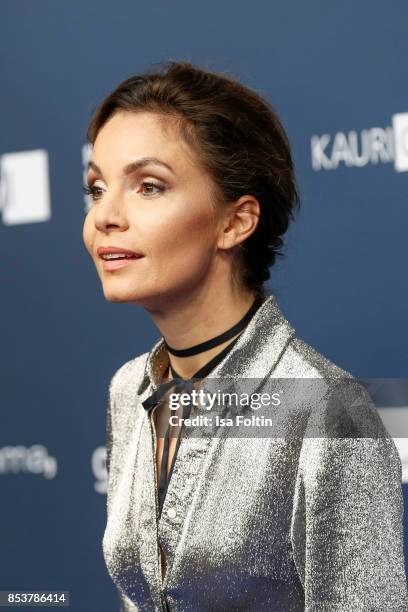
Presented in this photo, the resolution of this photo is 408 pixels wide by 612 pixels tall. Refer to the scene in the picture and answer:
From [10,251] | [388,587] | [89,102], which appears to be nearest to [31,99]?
[89,102]

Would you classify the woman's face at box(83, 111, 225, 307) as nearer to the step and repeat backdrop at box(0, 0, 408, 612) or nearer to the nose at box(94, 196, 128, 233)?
the nose at box(94, 196, 128, 233)

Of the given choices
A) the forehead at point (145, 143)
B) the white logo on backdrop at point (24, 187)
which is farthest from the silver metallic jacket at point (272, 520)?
the white logo on backdrop at point (24, 187)

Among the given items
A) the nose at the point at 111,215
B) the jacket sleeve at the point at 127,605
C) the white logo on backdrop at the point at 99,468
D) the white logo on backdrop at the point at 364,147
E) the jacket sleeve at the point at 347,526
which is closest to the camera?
the jacket sleeve at the point at 347,526

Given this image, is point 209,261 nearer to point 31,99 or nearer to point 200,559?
point 200,559

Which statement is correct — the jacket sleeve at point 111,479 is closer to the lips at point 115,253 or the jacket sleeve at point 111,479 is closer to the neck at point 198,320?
the neck at point 198,320

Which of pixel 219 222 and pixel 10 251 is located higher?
pixel 219 222

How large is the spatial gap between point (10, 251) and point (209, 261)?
95 centimetres

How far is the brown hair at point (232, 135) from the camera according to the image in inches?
48.7

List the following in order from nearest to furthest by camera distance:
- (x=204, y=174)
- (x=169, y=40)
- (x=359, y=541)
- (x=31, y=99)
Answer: (x=359, y=541), (x=204, y=174), (x=169, y=40), (x=31, y=99)

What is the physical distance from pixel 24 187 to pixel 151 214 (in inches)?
36.0

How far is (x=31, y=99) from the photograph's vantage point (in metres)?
2.08

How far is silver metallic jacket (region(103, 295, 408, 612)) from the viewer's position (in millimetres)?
1111

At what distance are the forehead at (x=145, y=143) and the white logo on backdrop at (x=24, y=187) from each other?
2.70 feet

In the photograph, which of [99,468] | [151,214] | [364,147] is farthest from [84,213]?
[151,214]
